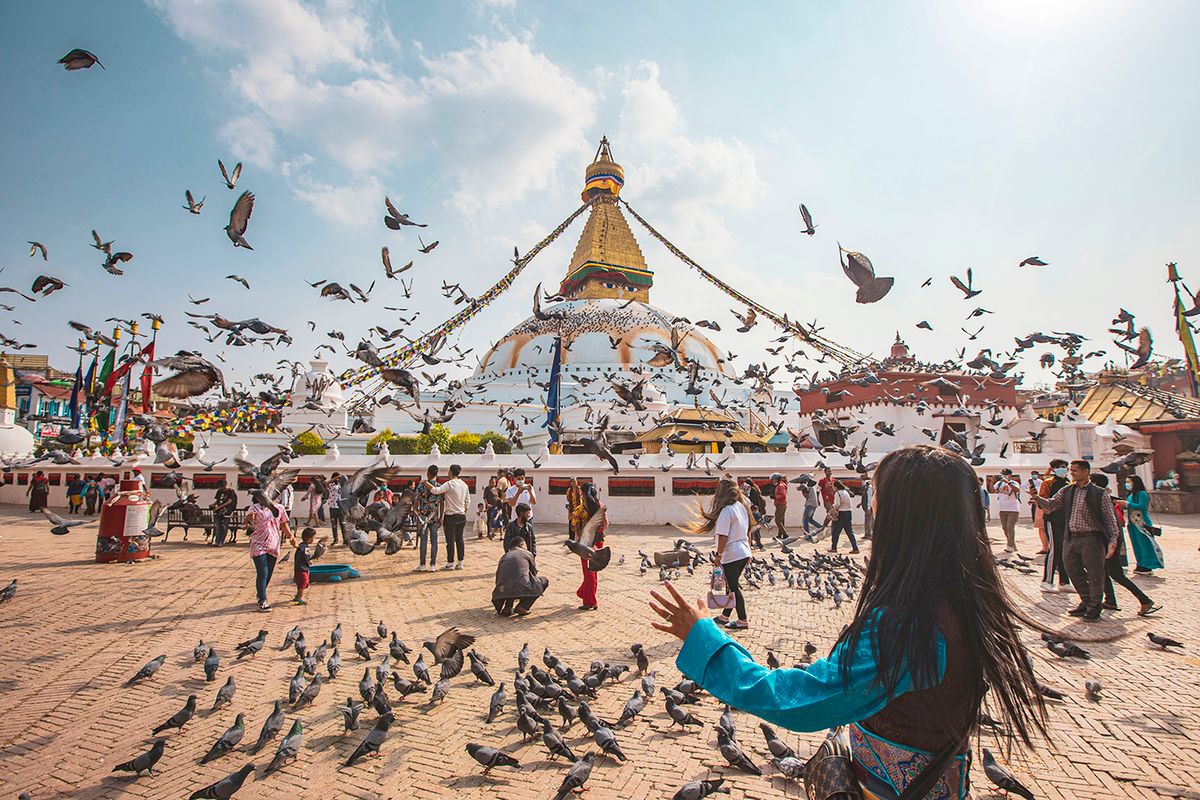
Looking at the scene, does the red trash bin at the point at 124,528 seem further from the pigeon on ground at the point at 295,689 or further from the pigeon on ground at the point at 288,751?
the pigeon on ground at the point at 288,751

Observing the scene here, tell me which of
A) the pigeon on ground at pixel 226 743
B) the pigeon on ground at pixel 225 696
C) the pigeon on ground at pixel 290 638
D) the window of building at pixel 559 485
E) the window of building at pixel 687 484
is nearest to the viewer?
the pigeon on ground at pixel 226 743

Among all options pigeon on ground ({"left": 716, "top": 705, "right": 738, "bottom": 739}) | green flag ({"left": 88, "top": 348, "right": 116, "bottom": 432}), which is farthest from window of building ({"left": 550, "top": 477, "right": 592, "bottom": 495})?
green flag ({"left": 88, "top": 348, "right": 116, "bottom": 432})

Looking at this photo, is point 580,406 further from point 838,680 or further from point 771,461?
point 838,680

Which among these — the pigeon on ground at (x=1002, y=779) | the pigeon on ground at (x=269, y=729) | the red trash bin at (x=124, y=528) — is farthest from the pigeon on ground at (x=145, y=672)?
the red trash bin at (x=124, y=528)

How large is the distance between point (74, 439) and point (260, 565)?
505 centimetres

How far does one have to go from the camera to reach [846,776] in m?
1.67

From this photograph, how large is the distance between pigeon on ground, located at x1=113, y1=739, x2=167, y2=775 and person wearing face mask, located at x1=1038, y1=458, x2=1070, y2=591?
9.02 metres

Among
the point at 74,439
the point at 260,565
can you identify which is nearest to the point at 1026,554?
the point at 260,565

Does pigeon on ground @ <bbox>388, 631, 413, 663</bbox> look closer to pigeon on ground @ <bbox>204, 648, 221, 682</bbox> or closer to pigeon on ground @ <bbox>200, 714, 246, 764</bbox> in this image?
pigeon on ground @ <bbox>204, 648, 221, 682</bbox>

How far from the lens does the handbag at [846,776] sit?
1.54 m

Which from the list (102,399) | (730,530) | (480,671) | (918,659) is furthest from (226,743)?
(102,399)

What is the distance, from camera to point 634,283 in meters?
56.1

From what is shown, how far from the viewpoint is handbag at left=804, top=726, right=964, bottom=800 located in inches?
60.6

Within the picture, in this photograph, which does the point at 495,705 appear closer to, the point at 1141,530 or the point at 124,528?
the point at 1141,530
